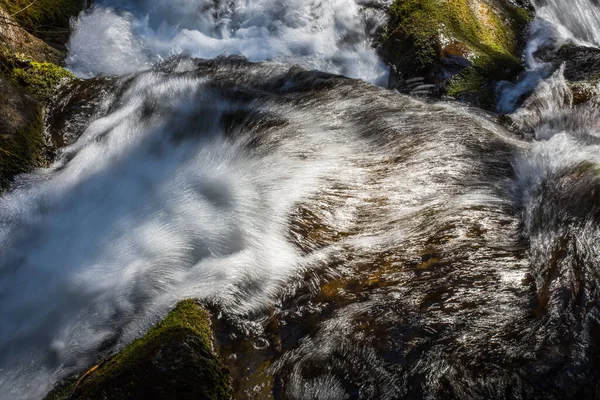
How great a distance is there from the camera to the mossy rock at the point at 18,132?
4.76 m

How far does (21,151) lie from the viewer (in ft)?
16.1

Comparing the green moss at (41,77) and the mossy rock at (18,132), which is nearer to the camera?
the mossy rock at (18,132)

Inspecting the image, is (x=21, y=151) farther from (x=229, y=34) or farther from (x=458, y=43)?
(x=458, y=43)

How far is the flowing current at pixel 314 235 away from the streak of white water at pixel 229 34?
145 cm

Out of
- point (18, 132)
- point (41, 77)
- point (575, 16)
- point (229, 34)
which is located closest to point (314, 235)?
point (18, 132)

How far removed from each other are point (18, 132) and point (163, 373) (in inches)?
132

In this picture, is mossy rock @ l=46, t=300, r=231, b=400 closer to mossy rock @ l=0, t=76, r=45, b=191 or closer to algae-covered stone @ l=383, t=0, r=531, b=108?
mossy rock @ l=0, t=76, r=45, b=191

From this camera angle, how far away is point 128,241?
13.8 ft

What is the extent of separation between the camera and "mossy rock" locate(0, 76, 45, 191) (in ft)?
15.6

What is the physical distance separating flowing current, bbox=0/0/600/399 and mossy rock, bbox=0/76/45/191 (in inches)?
6.1

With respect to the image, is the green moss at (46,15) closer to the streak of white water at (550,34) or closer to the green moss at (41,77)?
the green moss at (41,77)

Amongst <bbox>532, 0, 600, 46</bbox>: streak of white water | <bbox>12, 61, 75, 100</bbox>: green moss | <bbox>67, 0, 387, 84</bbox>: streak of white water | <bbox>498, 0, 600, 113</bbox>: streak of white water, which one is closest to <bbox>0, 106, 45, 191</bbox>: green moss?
<bbox>12, 61, 75, 100</bbox>: green moss

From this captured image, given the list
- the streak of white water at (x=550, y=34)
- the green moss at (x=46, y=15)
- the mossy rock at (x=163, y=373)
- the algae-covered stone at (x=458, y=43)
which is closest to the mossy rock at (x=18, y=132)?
the green moss at (x=46, y=15)

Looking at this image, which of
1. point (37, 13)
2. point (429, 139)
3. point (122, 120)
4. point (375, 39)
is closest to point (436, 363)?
point (429, 139)
